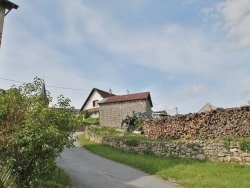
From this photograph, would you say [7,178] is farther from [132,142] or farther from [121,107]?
[121,107]

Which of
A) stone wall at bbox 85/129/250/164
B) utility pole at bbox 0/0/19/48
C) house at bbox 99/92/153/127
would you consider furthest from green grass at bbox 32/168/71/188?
house at bbox 99/92/153/127

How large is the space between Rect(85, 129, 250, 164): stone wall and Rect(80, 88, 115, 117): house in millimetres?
32289

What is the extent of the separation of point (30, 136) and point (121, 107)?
29463 mm

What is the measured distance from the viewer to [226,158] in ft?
47.3

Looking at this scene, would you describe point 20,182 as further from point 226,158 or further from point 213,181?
point 226,158

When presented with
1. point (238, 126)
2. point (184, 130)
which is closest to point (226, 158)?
point (238, 126)

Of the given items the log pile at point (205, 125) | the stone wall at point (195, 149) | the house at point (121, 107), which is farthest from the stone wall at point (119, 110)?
the stone wall at point (195, 149)

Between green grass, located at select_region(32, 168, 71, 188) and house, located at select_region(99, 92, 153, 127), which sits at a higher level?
house, located at select_region(99, 92, 153, 127)

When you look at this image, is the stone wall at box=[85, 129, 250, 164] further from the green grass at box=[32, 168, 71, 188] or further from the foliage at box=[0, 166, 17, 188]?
the foliage at box=[0, 166, 17, 188]

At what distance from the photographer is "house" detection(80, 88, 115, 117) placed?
5200cm

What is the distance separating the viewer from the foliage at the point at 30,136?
707 cm

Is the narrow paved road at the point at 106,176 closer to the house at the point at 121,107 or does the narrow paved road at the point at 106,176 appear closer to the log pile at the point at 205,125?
the log pile at the point at 205,125

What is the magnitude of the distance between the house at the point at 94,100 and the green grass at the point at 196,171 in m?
35.7

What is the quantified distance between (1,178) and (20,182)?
24.9 inches
